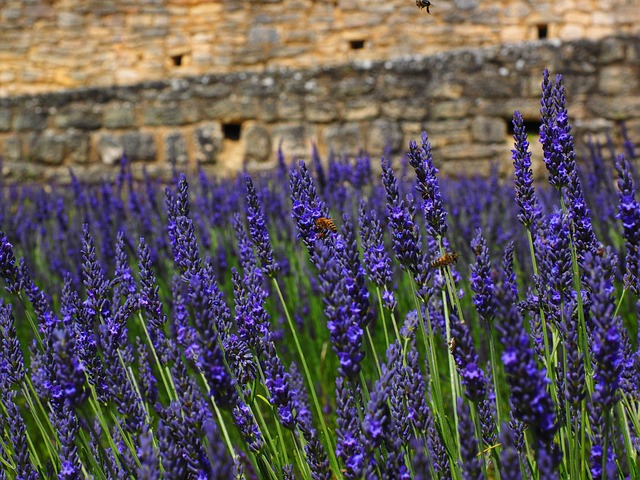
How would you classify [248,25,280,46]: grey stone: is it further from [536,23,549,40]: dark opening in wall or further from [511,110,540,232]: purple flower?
[511,110,540,232]: purple flower

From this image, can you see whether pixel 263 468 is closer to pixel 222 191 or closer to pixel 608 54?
pixel 222 191

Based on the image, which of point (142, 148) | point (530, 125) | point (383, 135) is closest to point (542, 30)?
point (530, 125)

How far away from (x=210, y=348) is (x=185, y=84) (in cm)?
715

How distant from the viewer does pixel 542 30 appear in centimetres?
1058

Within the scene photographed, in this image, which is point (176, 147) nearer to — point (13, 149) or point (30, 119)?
point (30, 119)

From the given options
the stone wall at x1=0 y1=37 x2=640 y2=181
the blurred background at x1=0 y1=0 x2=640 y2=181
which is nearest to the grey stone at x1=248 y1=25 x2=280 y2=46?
the blurred background at x1=0 y1=0 x2=640 y2=181

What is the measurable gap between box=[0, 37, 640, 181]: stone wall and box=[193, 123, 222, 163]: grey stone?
0.01 metres

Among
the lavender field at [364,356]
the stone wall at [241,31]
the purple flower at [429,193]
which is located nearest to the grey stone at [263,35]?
the stone wall at [241,31]

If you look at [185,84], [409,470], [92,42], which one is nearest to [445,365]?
[409,470]

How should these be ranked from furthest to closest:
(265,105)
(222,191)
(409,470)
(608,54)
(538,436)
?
(265,105), (608,54), (222,191), (409,470), (538,436)

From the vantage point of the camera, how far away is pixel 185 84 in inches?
308

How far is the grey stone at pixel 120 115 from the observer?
7.91m

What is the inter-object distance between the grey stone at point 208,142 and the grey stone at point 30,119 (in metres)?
1.73

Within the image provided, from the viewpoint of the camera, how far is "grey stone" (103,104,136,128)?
312 inches
